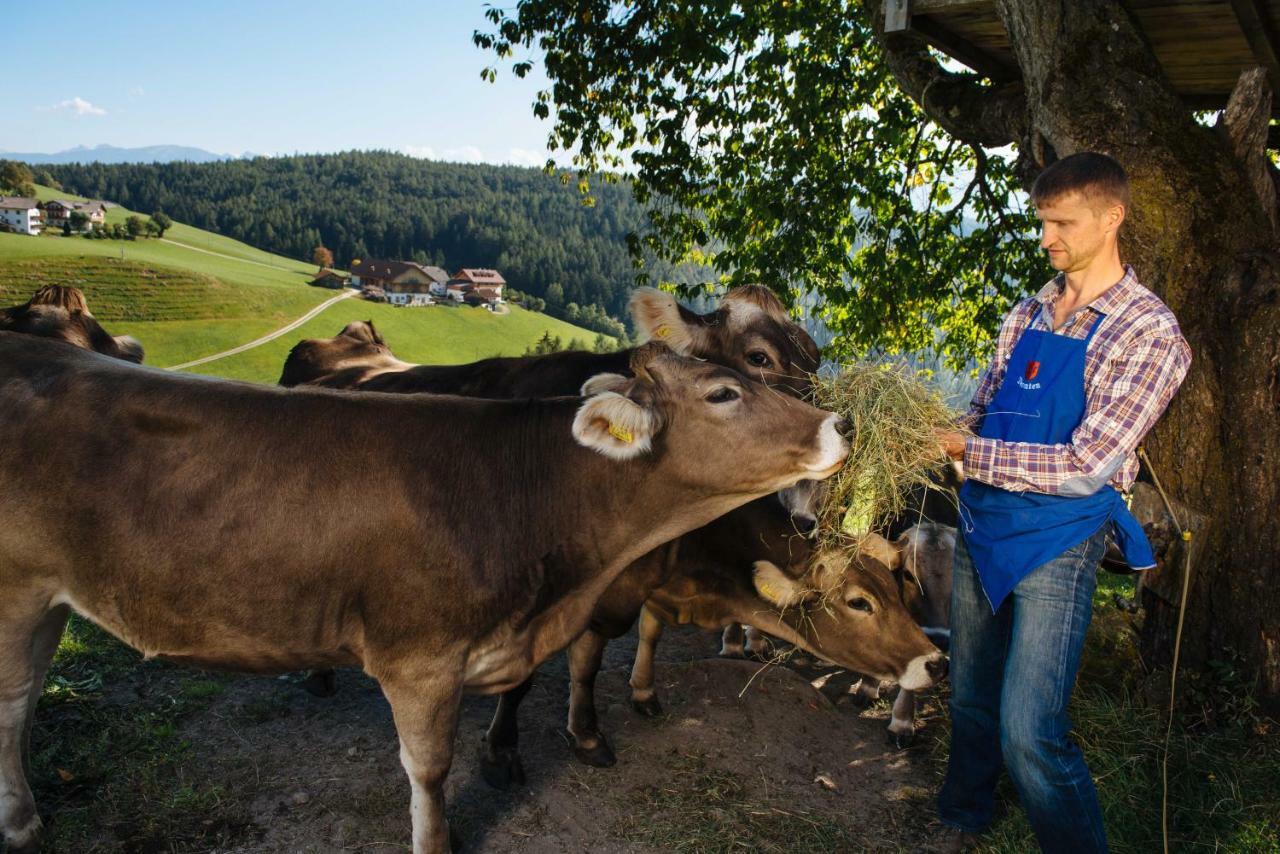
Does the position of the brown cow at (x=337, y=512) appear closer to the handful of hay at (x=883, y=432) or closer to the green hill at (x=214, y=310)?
the handful of hay at (x=883, y=432)

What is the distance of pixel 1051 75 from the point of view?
208 inches

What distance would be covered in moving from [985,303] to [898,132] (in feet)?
8.55

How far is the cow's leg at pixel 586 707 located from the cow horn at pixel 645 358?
2005mm

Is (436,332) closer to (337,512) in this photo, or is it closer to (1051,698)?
(337,512)

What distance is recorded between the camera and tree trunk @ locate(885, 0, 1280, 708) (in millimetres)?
4809

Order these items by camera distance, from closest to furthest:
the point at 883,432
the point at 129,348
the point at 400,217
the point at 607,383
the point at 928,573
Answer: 1. the point at 883,432
2. the point at 607,383
3. the point at 928,573
4. the point at 129,348
5. the point at 400,217

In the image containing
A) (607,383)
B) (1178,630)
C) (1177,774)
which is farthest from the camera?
(1177,774)

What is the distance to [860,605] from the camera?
5559mm

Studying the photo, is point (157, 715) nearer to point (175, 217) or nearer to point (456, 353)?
point (456, 353)

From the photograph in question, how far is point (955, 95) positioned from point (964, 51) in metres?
0.47

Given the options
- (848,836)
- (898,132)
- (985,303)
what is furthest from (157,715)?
(985,303)

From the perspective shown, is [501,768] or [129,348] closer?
[501,768]

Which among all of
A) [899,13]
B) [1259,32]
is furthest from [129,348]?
[1259,32]

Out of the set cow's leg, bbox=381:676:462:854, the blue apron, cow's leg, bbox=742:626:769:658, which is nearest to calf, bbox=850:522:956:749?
cow's leg, bbox=742:626:769:658
